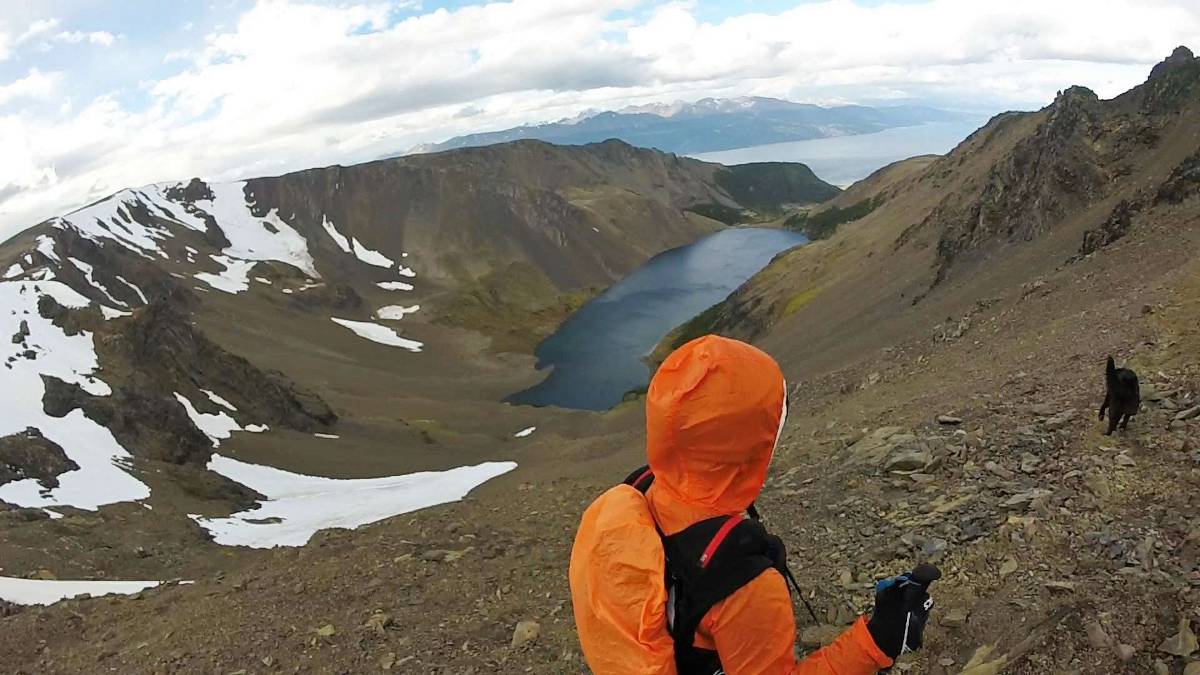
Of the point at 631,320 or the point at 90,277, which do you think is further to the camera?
the point at 631,320

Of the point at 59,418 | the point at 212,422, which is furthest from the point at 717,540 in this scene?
the point at 212,422

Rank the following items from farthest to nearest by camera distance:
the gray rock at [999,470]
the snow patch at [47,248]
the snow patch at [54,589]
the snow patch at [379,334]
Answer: the snow patch at [379,334] < the snow patch at [47,248] < the snow patch at [54,589] < the gray rock at [999,470]

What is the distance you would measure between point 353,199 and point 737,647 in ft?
630

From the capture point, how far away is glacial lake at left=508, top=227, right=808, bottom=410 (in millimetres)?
90938

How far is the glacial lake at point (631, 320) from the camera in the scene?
90.9 meters

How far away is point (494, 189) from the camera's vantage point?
19338 centimetres

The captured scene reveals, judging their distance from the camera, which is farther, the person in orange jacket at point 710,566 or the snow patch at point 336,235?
the snow patch at point 336,235

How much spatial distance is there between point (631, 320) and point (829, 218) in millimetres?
69557

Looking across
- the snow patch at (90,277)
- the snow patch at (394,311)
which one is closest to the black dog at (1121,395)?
the snow patch at (90,277)

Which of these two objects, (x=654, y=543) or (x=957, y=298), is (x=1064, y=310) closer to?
(x=957, y=298)

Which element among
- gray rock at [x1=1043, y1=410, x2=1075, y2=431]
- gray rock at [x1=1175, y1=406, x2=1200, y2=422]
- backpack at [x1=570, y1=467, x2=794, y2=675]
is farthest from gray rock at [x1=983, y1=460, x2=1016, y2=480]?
backpack at [x1=570, y1=467, x2=794, y2=675]

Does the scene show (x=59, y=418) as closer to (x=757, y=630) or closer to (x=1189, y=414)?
(x=757, y=630)

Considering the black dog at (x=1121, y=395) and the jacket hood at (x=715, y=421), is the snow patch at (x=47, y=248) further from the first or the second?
the jacket hood at (x=715, y=421)

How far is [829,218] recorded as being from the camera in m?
174
